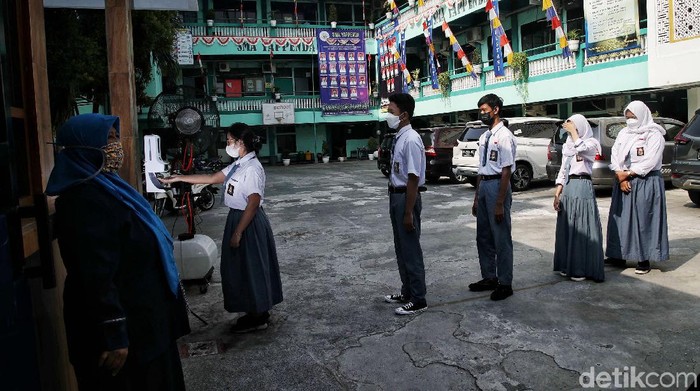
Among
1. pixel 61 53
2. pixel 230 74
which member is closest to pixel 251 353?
pixel 61 53

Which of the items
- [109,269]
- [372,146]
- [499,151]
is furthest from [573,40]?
[372,146]

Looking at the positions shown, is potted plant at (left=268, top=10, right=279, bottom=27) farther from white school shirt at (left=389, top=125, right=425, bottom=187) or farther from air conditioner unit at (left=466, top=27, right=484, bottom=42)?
white school shirt at (left=389, top=125, right=425, bottom=187)

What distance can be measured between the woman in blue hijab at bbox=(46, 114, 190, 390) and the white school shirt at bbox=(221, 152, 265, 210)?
179cm

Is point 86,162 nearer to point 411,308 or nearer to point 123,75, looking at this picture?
point 123,75

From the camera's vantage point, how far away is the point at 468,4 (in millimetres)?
18734

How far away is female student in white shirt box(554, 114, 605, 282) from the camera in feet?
15.8

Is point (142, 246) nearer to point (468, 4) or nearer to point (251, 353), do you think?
point (251, 353)

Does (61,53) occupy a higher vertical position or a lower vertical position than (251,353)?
higher

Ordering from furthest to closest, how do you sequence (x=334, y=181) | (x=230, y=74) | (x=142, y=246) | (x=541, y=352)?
1. (x=230, y=74)
2. (x=334, y=181)
3. (x=541, y=352)
4. (x=142, y=246)

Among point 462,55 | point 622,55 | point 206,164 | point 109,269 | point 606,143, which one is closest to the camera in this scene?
point 109,269

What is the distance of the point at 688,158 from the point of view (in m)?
8.23

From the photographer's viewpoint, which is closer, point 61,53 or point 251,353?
point 251,353

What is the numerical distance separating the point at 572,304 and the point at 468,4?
1641 centimetres

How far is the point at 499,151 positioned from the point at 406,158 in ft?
2.88
